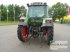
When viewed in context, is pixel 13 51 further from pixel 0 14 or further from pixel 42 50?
pixel 0 14

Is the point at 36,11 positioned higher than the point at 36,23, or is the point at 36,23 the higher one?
the point at 36,11

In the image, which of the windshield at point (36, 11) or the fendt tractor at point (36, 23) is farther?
the windshield at point (36, 11)

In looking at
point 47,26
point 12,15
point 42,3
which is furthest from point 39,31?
point 12,15

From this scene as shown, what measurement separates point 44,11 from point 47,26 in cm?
230

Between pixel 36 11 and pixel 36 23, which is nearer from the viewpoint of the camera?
pixel 36 23

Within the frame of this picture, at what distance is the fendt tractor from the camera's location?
43.8ft

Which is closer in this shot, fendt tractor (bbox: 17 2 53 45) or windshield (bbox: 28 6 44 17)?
fendt tractor (bbox: 17 2 53 45)

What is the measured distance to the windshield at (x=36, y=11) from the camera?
15100 mm

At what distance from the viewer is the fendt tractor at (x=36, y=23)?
43.8 ft

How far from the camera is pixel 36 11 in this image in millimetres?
15344

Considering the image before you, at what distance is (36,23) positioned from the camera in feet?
47.1

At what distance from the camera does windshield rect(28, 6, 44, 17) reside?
1510 cm

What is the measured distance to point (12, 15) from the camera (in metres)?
93.8

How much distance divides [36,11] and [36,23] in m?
1.33
